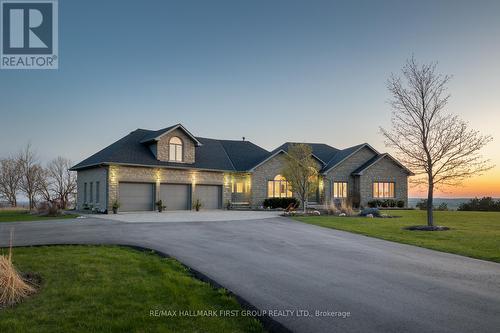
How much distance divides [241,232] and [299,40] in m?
14.0

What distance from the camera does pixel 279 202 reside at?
33.7 meters

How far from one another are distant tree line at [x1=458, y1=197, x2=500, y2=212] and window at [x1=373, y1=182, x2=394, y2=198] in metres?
7.40

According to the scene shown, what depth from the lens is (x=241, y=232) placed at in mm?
15336

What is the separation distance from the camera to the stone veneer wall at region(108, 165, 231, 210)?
26.7 m

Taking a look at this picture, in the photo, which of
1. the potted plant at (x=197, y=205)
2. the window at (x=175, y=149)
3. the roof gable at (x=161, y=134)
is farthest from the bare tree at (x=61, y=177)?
the potted plant at (x=197, y=205)

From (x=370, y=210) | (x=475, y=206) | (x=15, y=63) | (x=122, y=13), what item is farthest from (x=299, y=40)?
(x=475, y=206)

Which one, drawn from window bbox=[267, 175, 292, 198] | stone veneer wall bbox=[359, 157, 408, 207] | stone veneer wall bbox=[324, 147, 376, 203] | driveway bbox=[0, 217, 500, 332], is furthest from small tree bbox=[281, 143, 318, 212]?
driveway bbox=[0, 217, 500, 332]

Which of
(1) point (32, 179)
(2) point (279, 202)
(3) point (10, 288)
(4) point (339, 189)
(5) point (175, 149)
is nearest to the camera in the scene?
(3) point (10, 288)

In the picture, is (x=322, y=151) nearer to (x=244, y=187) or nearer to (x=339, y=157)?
(x=339, y=157)

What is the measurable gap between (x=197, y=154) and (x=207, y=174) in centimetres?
279

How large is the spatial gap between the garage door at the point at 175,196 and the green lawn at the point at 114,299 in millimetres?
20724

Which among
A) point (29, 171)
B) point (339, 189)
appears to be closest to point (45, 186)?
point (29, 171)

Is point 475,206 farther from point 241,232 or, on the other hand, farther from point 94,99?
point 94,99

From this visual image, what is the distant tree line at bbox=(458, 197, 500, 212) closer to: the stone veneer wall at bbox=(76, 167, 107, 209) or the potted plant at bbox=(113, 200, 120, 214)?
the potted plant at bbox=(113, 200, 120, 214)
